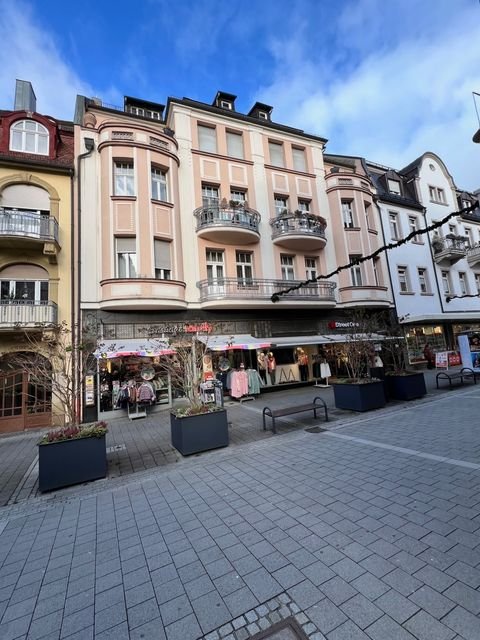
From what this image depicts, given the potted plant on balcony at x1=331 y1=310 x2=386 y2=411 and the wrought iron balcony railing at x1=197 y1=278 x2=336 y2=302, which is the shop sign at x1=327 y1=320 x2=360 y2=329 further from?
the potted plant on balcony at x1=331 y1=310 x2=386 y2=411

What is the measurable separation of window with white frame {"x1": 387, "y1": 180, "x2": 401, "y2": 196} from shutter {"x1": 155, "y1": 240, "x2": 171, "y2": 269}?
60.5 ft

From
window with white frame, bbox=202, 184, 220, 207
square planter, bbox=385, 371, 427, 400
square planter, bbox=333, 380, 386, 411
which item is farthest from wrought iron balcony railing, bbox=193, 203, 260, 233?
square planter, bbox=385, 371, 427, 400

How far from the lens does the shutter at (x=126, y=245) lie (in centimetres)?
1295

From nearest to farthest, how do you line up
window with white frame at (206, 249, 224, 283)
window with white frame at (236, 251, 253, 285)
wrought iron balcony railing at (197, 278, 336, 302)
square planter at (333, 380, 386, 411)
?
square planter at (333, 380, 386, 411), wrought iron balcony railing at (197, 278, 336, 302), window with white frame at (206, 249, 224, 283), window with white frame at (236, 251, 253, 285)

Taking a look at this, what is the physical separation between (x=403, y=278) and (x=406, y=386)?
13.3m

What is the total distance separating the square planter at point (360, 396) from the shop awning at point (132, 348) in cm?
613

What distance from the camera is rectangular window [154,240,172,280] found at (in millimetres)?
13391

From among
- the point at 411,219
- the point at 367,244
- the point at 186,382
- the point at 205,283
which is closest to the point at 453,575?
the point at 186,382

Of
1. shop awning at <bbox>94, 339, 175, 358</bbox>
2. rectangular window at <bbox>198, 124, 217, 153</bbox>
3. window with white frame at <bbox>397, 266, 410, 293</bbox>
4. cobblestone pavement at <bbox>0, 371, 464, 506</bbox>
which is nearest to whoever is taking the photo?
cobblestone pavement at <bbox>0, 371, 464, 506</bbox>

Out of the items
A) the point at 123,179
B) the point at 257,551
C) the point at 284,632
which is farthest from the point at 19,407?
the point at 284,632

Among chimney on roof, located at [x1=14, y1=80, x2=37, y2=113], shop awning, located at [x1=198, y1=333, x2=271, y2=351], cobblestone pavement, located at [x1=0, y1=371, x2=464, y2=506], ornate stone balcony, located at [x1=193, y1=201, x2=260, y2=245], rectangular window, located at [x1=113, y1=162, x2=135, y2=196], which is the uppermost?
chimney on roof, located at [x1=14, y1=80, x2=37, y2=113]

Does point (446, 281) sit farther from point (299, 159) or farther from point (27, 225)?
point (27, 225)

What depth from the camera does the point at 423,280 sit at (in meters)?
21.7

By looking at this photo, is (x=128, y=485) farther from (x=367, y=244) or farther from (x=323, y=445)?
(x=367, y=244)
